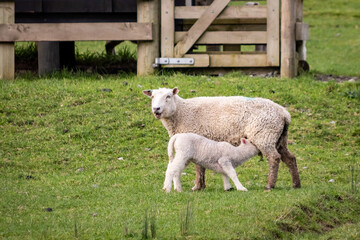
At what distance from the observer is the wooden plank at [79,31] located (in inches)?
527

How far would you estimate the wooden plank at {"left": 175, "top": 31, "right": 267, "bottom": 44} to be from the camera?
13.8m

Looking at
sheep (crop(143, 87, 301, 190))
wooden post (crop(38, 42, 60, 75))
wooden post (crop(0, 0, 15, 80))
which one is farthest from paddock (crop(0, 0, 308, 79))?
sheep (crop(143, 87, 301, 190))

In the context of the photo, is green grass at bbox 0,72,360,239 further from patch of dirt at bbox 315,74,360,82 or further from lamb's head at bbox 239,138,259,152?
patch of dirt at bbox 315,74,360,82

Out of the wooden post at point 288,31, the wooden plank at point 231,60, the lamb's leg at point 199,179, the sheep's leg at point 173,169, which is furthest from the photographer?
the wooden plank at point 231,60

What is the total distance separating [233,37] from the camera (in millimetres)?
13789

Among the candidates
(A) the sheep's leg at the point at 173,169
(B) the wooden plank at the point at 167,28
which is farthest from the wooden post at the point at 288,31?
(A) the sheep's leg at the point at 173,169

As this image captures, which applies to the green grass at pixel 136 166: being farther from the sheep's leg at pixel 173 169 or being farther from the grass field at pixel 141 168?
the sheep's leg at pixel 173 169

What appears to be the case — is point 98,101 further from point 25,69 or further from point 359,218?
point 359,218

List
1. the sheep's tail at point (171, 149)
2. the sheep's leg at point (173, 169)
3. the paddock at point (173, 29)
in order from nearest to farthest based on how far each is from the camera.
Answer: the sheep's leg at point (173, 169)
the sheep's tail at point (171, 149)
the paddock at point (173, 29)

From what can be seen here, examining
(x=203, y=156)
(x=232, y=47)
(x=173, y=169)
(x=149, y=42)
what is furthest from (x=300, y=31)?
(x=173, y=169)

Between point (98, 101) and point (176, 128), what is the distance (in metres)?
3.83

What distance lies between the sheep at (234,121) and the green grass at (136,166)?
44 cm

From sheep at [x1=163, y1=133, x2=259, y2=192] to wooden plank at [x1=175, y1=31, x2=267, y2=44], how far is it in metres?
5.55

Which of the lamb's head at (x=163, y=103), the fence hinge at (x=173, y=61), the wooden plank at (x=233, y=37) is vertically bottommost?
the lamb's head at (x=163, y=103)
